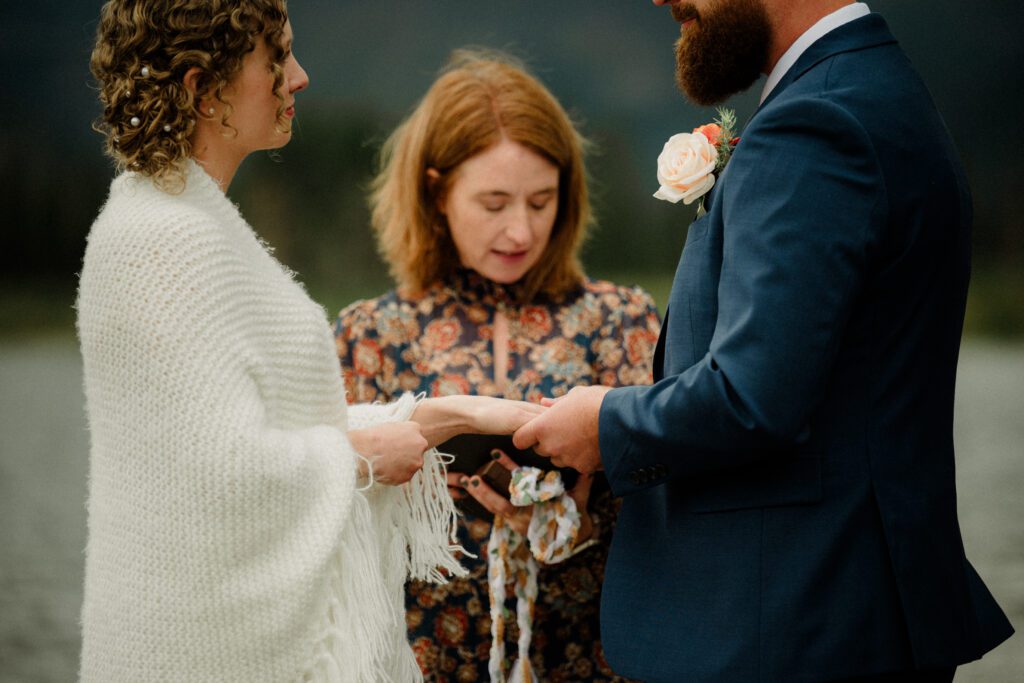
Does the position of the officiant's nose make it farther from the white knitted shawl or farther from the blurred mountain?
the blurred mountain

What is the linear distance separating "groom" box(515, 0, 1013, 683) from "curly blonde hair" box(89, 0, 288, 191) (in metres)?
0.74

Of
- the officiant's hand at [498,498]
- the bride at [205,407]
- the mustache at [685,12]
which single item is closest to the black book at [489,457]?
the officiant's hand at [498,498]

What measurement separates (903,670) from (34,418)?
5055mm

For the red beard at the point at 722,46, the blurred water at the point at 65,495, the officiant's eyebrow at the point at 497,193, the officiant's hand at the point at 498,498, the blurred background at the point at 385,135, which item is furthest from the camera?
the blurred background at the point at 385,135

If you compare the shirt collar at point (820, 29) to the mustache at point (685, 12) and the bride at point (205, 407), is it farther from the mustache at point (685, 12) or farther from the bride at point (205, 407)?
the bride at point (205, 407)

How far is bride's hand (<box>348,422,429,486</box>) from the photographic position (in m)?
1.70

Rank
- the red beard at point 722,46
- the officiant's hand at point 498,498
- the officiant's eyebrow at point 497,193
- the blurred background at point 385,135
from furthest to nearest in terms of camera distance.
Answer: the blurred background at point 385,135
the officiant's eyebrow at point 497,193
the officiant's hand at point 498,498
the red beard at point 722,46

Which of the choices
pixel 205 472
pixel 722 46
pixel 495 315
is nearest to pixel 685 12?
pixel 722 46

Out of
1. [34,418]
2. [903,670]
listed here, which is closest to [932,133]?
[903,670]

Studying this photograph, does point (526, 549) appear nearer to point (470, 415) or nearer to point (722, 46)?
point (470, 415)

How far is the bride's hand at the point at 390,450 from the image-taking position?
170 cm

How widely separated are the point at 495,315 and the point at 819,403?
3.52ft

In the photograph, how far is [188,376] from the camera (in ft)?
4.53

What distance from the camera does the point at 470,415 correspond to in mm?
1878
